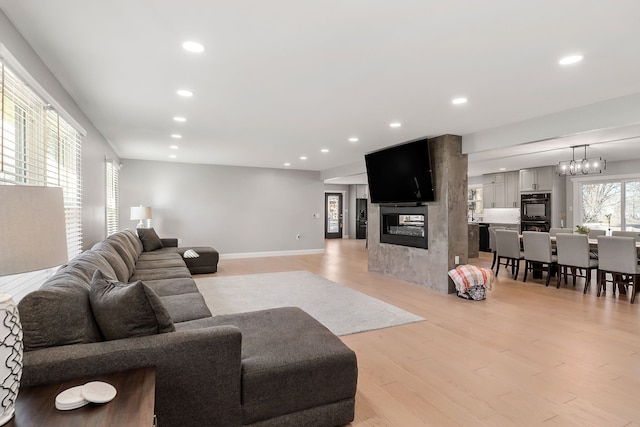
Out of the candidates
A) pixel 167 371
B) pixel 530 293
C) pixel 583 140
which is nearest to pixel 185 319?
pixel 167 371

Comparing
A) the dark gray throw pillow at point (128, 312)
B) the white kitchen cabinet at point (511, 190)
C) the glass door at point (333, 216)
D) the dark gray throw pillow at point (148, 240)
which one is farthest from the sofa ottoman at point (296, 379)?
the glass door at point (333, 216)

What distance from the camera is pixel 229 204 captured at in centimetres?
851

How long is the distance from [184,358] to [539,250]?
6005 millimetres

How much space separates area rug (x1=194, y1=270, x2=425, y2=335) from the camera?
3748 mm

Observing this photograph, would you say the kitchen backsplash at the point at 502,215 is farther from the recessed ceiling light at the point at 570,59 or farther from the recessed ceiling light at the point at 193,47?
the recessed ceiling light at the point at 193,47

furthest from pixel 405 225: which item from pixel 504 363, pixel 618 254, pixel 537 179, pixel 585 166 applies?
pixel 537 179

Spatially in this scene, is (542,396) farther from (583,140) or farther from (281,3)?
(583,140)

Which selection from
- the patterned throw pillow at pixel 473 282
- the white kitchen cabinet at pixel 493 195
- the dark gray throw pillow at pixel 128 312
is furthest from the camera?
the white kitchen cabinet at pixel 493 195

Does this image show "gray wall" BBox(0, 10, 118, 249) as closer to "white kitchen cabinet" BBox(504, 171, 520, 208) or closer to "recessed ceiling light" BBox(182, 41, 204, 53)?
"recessed ceiling light" BBox(182, 41, 204, 53)

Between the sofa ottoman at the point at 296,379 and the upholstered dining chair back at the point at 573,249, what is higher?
the upholstered dining chair back at the point at 573,249

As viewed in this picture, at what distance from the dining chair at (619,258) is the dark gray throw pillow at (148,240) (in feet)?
24.5

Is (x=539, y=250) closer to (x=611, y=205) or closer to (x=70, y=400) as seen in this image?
(x=611, y=205)

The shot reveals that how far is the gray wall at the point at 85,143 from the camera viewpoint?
6.91ft

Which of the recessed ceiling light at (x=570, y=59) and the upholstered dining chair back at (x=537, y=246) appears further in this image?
the upholstered dining chair back at (x=537, y=246)
